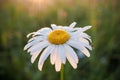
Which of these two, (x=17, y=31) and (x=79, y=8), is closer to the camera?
(x=17, y=31)

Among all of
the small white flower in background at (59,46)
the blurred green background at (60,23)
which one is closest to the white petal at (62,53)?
the small white flower in background at (59,46)

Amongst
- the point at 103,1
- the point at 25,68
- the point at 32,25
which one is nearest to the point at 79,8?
the point at 103,1

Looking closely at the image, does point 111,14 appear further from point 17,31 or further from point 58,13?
point 17,31

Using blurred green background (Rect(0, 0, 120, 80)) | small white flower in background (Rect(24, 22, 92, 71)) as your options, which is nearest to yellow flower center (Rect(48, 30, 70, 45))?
small white flower in background (Rect(24, 22, 92, 71))

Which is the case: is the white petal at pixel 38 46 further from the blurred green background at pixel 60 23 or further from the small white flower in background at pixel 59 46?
the blurred green background at pixel 60 23

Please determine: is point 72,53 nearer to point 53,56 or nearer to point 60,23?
point 53,56

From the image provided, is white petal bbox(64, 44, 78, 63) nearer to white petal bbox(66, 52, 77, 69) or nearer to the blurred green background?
white petal bbox(66, 52, 77, 69)

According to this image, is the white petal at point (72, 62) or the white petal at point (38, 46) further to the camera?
the white petal at point (38, 46)
